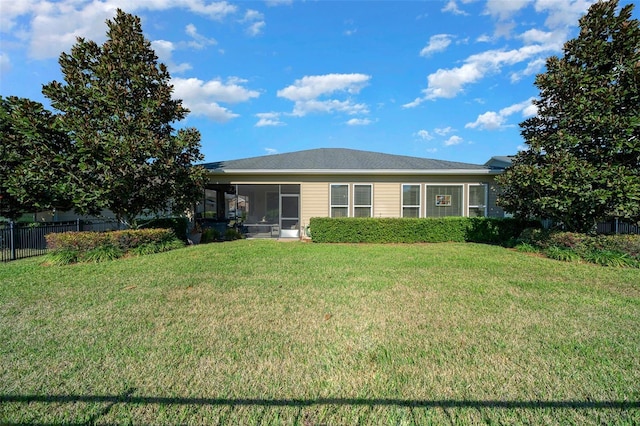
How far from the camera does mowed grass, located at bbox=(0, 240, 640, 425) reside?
7.32ft

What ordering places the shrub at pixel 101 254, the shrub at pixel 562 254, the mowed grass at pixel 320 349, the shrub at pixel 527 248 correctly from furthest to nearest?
1. the shrub at pixel 527 248
2. the shrub at pixel 101 254
3. the shrub at pixel 562 254
4. the mowed grass at pixel 320 349

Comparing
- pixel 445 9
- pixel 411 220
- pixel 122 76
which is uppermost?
pixel 445 9

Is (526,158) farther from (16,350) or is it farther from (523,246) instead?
(16,350)

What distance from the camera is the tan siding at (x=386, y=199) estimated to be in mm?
13227

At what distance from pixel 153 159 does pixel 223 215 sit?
6424mm

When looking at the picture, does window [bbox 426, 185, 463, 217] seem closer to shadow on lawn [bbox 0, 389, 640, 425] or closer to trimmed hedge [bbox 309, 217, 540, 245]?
trimmed hedge [bbox 309, 217, 540, 245]

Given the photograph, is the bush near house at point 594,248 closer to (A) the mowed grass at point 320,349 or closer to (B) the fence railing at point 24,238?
(A) the mowed grass at point 320,349

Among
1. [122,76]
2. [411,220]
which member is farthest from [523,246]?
[122,76]

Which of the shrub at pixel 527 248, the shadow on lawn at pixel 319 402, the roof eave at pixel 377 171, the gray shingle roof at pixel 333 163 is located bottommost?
the shadow on lawn at pixel 319 402

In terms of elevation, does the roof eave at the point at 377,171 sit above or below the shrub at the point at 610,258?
above

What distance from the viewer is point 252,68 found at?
516 inches

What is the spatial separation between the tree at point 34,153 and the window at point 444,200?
40.6 ft

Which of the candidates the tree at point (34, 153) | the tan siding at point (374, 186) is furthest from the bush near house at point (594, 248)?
the tree at point (34, 153)

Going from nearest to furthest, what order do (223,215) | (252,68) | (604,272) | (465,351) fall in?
1. (465,351)
2. (604,272)
3. (252,68)
4. (223,215)
